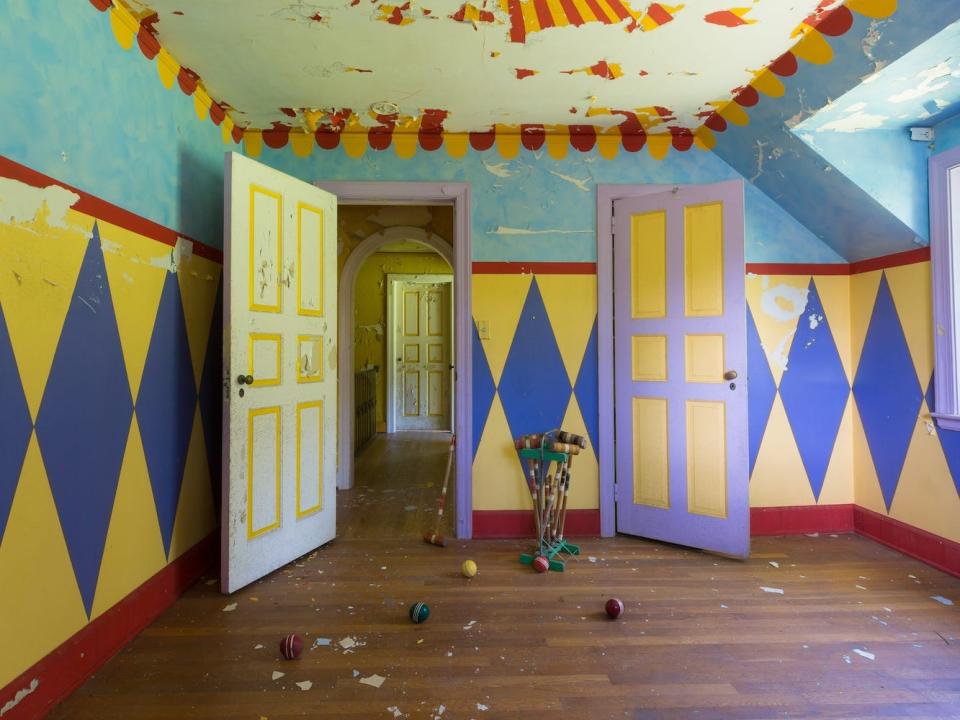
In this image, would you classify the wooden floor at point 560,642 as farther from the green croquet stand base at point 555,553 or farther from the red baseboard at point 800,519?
the red baseboard at point 800,519

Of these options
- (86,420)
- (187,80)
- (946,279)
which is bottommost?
(86,420)

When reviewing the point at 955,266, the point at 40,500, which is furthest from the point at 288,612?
the point at 955,266

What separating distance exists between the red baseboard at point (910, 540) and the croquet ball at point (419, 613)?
2.55 m

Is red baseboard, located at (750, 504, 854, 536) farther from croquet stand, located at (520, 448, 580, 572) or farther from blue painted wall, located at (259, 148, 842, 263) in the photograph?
blue painted wall, located at (259, 148, 842, 263)

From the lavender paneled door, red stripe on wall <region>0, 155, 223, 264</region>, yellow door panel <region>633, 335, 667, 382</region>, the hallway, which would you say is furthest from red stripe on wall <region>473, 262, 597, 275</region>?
red stripe on wall <region>0, 155, 223, 264</region>

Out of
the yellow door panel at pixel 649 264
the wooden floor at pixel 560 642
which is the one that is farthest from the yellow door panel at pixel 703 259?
the wooden floor at pixel 560 642

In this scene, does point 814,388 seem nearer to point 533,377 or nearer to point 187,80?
point 533,377

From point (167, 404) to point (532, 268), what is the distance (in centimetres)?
202

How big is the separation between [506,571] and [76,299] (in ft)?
6.95

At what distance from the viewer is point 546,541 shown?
273 centimetres

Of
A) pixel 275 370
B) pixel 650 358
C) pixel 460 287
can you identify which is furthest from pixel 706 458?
pixel 275 370

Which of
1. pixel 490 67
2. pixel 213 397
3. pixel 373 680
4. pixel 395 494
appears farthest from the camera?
pixel 395 494

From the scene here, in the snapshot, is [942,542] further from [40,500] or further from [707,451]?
[40,500]

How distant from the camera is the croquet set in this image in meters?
2.63
